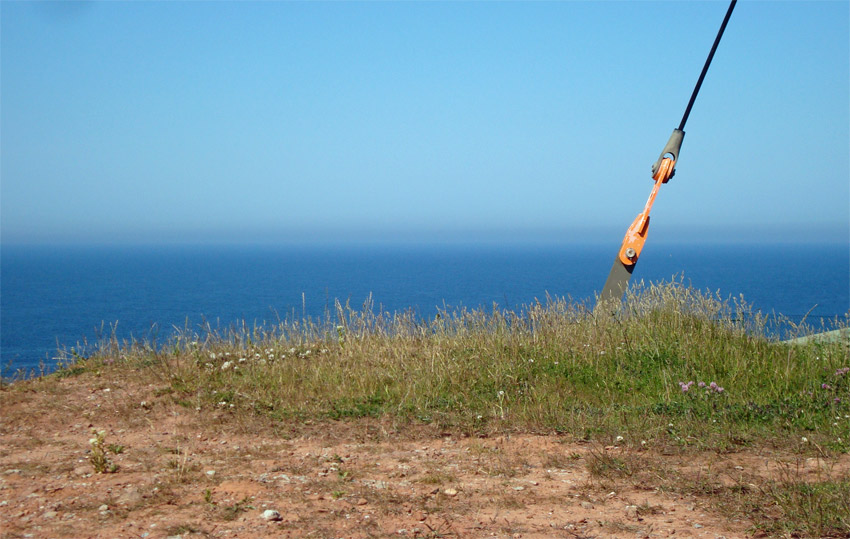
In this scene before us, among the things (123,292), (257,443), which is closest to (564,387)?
(257,443)

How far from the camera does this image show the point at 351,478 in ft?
16.6

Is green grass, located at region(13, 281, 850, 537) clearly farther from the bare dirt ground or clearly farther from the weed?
the weed

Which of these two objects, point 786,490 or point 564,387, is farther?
point 564,387

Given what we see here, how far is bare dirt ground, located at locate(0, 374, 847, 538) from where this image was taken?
13.7ft

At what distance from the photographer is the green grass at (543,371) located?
629cm

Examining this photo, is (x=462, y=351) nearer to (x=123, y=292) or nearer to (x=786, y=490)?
(x=786, y=490)

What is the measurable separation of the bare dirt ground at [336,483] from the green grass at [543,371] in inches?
18.4

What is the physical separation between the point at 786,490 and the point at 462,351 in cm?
442

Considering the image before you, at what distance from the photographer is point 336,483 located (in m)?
4.96

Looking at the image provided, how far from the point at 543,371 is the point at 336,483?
135 inches

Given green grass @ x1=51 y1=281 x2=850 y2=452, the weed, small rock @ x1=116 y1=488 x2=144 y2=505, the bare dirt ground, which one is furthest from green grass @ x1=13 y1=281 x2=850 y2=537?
small rock @ x1=116 y1=488 x2=144 y2=505

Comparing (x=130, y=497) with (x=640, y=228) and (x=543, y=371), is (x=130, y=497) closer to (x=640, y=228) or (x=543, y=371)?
(x=543, y=371)

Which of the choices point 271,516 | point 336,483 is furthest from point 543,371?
point 271,516

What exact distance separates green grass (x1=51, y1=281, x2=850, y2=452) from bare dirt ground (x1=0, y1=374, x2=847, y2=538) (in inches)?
18.4
